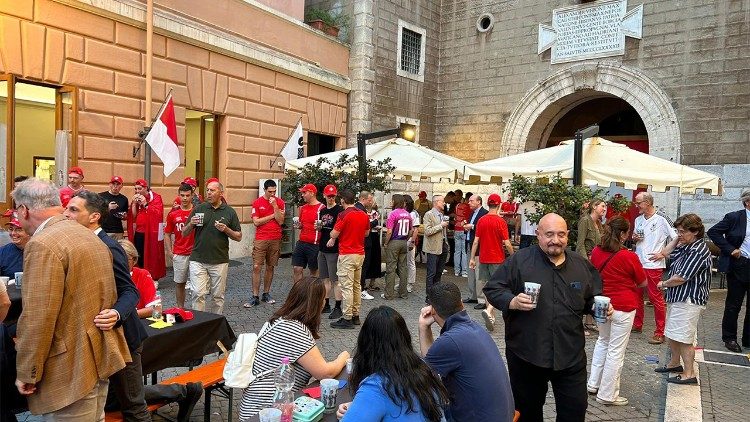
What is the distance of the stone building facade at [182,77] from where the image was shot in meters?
8.61

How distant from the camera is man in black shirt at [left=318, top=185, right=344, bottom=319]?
303 inches

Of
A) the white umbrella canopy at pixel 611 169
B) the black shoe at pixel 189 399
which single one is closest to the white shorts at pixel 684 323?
the white umbrella canopy at pixel 611 169

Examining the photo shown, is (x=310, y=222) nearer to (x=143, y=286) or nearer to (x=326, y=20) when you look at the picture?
(x=143, y=286)

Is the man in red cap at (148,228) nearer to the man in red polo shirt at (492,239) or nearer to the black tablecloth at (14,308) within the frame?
the black tablecloth at (14,308)

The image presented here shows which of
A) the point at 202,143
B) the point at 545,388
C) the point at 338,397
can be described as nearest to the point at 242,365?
the point at 338,397

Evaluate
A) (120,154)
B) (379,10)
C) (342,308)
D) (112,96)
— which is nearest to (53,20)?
(112,96)

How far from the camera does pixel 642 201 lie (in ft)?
25.8

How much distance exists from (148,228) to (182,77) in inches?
161

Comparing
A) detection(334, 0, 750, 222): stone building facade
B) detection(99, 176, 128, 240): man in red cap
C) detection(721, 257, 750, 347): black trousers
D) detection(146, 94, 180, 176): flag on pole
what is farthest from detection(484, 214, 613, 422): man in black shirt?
detection(334, 0, 750, 222): stone building facade

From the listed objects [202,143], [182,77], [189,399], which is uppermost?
[182,77]

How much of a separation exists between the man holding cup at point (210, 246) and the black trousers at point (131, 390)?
9.93 ft

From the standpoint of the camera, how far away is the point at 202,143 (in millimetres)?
12273

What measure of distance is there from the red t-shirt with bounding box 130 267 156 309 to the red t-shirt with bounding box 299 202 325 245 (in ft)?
11.7

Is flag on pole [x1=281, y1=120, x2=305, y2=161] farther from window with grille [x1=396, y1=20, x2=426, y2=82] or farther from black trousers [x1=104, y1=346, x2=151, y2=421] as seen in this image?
black trousers [x1=104, y1=346, x2=151, y2=421]
